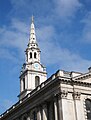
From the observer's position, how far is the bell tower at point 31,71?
7819 centimetres

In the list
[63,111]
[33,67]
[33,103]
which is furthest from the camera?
[33,67]

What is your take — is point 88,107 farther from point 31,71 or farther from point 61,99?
point 31,71

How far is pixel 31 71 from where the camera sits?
7938 cm

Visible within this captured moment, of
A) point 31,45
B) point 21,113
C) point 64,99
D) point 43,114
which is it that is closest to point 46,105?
point 43,114

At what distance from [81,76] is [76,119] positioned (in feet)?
23.8

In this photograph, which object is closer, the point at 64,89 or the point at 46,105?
the point at 64,89

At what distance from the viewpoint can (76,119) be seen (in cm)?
4941

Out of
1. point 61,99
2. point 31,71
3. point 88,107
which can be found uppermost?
point 31,71

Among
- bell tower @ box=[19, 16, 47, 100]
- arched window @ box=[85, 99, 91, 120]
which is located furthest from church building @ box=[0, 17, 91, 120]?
bell tower @ box=[19, 16, 47, 100]

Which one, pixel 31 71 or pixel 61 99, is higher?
pixel 31 71

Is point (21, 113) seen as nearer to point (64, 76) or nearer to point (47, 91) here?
point (47, 91)

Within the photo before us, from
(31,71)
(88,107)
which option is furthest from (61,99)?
(31,71)

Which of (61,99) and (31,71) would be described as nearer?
(61,99)

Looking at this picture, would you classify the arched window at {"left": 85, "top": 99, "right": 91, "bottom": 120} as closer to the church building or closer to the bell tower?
the church building
